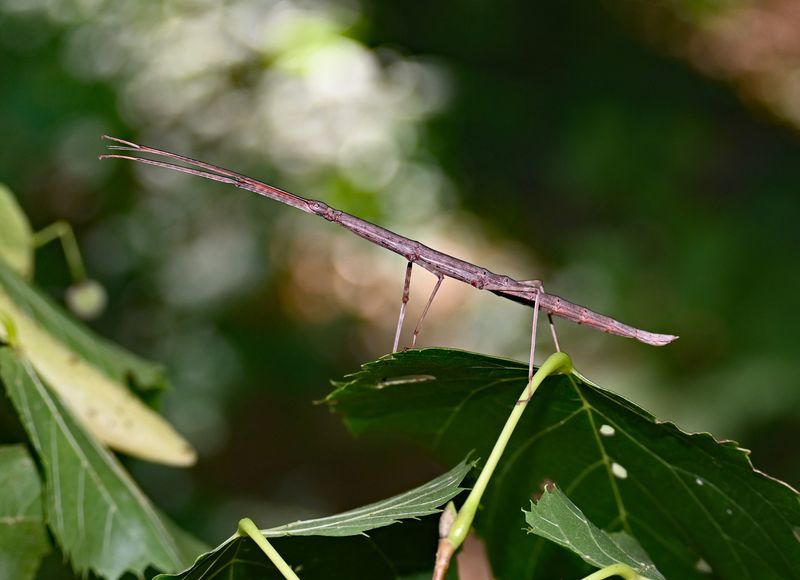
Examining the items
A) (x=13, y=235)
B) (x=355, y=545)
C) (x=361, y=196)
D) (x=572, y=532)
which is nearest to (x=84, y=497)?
(x=355, y=545)

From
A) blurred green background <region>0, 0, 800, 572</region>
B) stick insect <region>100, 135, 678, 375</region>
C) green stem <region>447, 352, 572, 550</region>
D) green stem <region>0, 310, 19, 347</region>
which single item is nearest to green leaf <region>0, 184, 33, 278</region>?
green stem <region>0, 310, 19, 347</region>

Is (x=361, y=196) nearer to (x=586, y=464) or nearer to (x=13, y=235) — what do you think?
(x=13, y=235)

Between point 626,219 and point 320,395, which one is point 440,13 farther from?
point 320,395

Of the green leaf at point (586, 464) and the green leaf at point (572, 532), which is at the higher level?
the green leaf at point (586, 464)

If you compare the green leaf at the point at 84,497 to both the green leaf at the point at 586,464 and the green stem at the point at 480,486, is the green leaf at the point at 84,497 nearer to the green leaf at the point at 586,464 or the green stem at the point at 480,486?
the green leaf at the point at 586,464

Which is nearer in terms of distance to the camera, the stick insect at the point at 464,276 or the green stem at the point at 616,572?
the green stem at the point at 616,572

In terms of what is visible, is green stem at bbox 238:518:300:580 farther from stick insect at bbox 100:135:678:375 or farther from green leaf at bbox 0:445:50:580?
stick insect at bbox 100:135:678:375

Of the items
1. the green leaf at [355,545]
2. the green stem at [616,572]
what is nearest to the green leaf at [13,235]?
the green leaf at [355,545]
